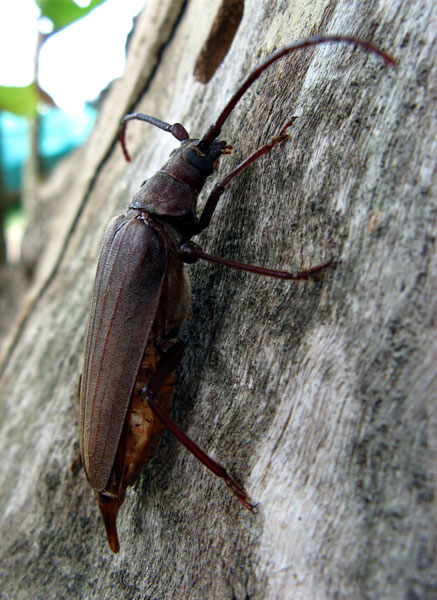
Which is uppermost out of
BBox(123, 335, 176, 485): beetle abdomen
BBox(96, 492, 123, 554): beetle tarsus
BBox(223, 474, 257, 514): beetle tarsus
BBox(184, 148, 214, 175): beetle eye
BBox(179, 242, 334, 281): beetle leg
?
BBox(184, 148, 214, 175): beetle eye

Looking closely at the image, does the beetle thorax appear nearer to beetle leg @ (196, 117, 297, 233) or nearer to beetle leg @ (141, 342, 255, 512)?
beetle leg @ (196, 117, 297, 233)

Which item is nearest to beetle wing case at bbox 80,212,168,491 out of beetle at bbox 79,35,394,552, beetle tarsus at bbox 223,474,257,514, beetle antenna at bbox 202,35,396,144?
beetle at bbox 79,35,394,552

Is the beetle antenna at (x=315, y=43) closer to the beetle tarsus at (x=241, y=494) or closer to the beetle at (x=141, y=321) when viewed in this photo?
the beetle at (x=141, y=321)

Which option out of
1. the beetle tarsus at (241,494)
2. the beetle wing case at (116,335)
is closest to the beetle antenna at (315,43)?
the beetle wing case at (116,335)

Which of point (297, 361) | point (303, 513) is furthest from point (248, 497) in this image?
point (297, 361)

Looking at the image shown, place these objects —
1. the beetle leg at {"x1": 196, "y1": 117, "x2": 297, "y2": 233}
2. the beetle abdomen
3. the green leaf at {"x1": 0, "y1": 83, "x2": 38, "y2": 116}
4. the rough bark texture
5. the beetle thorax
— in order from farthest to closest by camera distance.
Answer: the green leaf at {"x1": 0, "y1": 83, "x2": 38, "y2": 116}, the beetle thorax, the beetle abdomen, the beetle leg at {"x1": 196, "y1": 117, "x2": 297, "y2": 233}, the rough bark texture

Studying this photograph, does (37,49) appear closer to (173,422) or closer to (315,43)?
(315,43)
